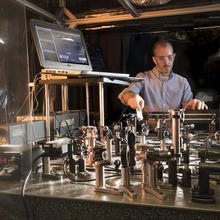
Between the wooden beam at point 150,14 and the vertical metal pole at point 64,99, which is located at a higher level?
the wooden beam at point 150,14

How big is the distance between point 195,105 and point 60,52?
5.51 feet

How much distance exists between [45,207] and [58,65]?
80cm

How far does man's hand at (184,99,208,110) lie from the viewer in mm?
2657

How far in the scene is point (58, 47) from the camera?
1.54 meters

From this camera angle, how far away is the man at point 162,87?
9.41ft

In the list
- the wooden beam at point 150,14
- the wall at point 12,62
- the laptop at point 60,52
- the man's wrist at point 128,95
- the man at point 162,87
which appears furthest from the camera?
the man at point 162,87

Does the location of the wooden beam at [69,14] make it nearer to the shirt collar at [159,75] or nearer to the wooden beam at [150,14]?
the wooden beam at [150,14]

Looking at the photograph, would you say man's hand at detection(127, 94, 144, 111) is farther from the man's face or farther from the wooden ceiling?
the wooden ceiling

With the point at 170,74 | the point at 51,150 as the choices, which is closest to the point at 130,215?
the point at 51,150

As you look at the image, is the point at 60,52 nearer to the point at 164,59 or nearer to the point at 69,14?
the point at 69,14

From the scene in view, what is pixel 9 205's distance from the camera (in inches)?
38.3

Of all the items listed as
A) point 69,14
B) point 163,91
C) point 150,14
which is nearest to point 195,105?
point 163,91

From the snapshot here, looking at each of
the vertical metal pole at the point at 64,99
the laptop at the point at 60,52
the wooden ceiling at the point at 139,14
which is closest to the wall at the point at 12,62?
the laptop at the point at 60,52

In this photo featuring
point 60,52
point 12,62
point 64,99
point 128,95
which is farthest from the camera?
point 128,95
